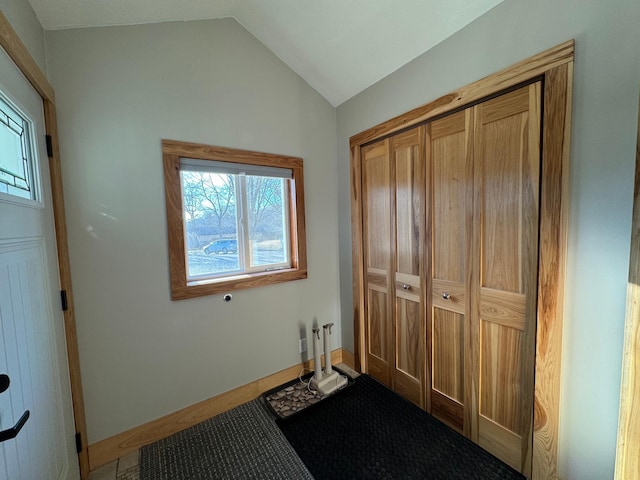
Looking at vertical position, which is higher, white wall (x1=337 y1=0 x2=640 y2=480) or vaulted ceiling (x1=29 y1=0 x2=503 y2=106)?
vaulted ceiling (x1=29 y1=0 x2=503 y2=106)

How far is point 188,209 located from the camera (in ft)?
5.97

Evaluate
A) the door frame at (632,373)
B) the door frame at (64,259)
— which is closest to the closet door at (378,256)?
the door frame at (632,373)

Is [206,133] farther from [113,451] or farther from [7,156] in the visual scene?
[113,451]

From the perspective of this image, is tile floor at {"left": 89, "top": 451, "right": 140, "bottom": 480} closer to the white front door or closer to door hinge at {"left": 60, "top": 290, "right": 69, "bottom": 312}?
the white front door

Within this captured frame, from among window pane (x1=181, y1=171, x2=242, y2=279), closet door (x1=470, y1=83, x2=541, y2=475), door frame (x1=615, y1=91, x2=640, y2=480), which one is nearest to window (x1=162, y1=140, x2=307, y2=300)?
window pane (x1=181, y1=171, x2=242, y2=279)

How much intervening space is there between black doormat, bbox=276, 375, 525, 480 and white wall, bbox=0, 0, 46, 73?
8.13ft

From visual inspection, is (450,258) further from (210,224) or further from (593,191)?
(210,224)

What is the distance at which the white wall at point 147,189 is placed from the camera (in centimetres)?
146

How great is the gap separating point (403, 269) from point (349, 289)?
2.12 feet

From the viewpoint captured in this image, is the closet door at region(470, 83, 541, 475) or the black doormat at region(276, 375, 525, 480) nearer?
the closet door at region(470, 83, 541, 475)

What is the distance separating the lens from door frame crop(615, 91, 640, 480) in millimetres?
934

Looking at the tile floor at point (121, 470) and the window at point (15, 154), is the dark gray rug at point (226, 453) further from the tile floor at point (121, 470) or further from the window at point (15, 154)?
the window at point (15, 154)

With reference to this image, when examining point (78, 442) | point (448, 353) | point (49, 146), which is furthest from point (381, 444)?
point (49, 146)

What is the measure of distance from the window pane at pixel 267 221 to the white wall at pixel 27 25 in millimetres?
1213
